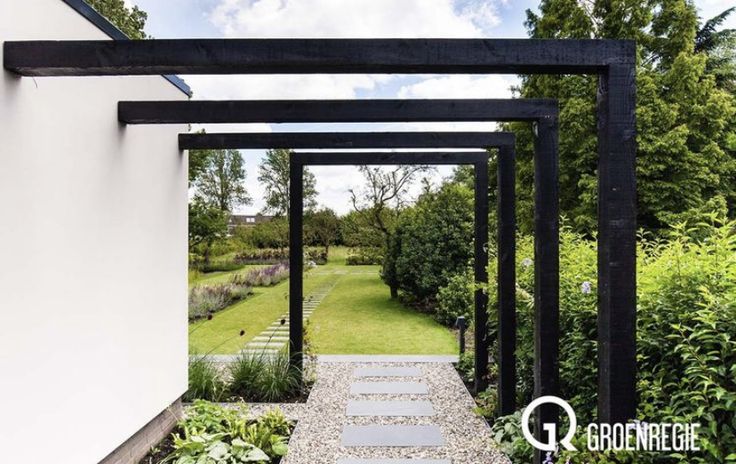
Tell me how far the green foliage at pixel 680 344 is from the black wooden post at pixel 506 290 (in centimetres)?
73

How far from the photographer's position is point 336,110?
135 inches

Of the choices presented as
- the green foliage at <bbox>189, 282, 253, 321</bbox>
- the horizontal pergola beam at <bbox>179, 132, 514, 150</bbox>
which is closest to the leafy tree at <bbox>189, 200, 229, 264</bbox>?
the green foliage at <bbox>189, 282, 253, 321</bbox>

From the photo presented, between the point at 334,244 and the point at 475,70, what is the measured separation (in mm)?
16267

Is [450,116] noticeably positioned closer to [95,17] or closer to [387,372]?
[95,17]

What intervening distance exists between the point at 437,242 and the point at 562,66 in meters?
8.70

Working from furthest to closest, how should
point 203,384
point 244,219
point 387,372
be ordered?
point 244,219 → point 387,372 → point 203,384

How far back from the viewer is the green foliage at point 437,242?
10.8 metres

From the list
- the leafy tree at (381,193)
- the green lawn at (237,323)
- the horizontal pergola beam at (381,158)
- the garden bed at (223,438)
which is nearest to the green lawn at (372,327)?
the green lawn at (237,323)

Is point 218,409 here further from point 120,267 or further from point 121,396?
point 120,267

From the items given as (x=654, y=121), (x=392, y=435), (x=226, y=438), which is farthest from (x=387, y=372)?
(x=654, y=121)

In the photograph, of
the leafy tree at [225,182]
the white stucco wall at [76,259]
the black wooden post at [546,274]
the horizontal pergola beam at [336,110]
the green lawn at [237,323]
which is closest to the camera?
the white stucco wall at [76,259]

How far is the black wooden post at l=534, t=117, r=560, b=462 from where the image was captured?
9.65 ft

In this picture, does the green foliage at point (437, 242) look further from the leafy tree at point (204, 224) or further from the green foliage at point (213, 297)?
the leafy tree at point (204, 224)

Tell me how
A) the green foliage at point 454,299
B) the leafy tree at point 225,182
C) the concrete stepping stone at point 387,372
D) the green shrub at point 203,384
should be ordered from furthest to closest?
the leafy tree at point 225,182, the green foliage at point 454,299, the concrete stepping stone at point 387,372, the green shrub at point 203,384
